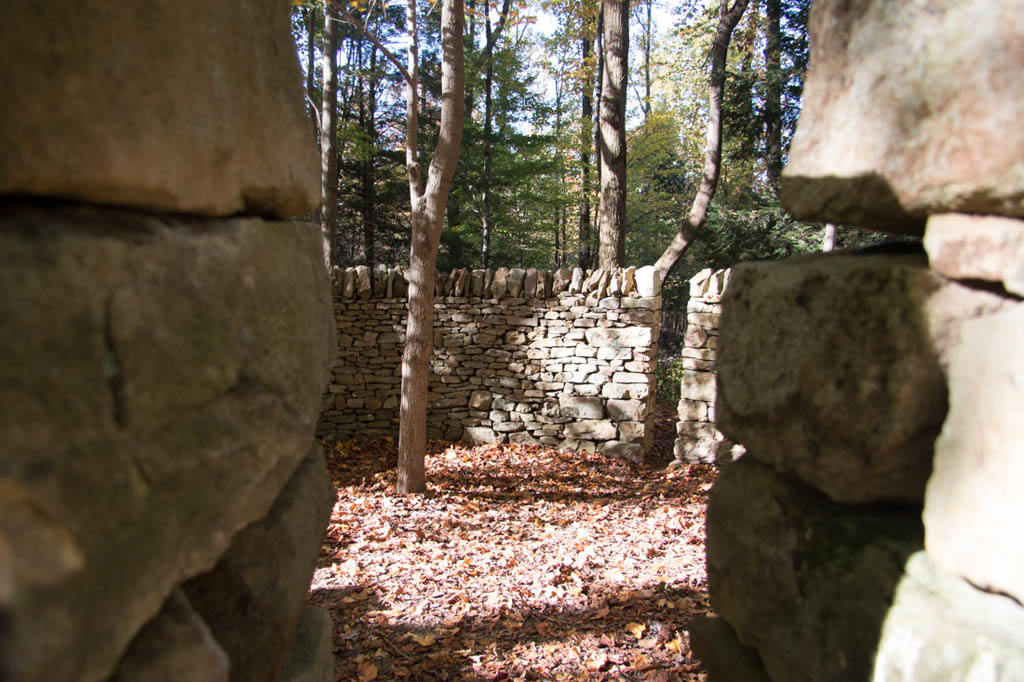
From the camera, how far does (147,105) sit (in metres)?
0.96

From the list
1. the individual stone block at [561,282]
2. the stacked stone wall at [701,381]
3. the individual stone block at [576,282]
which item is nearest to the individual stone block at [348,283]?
the individual stone block at [561,282]

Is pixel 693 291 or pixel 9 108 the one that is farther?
pixel 693 291

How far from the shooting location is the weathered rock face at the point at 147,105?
2.69 feet

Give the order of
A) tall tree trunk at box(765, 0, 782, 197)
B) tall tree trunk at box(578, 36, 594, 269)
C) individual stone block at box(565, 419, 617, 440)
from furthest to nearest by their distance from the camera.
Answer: tall tree trunk at box(578, 36, 594, 269), tall tree trunk at box(765, 0, 782, 197), individual stone block at box(565, 419, 617, 440)

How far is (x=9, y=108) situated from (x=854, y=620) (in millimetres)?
1721

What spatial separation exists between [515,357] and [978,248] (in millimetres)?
6124

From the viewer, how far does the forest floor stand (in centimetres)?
287

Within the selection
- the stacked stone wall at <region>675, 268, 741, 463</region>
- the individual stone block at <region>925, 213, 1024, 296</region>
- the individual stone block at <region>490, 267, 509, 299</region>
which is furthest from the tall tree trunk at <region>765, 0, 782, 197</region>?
the individual stone block at <region>925, 213, 1024, 296</region>

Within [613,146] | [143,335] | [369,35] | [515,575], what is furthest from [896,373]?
[613,146]

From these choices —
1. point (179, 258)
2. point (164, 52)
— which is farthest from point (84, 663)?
point (164, 52)

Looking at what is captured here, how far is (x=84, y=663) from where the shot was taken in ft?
2.65

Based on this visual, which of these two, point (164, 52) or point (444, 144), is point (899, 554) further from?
point (444, 144)

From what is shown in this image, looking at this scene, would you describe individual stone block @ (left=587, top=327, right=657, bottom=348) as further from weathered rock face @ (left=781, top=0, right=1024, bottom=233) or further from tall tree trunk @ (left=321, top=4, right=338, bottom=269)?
→ weathered rock face @ (left=781, top=0, right=1024, bottom=233)

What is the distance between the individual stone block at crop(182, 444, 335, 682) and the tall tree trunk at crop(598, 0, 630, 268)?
7.36 m
